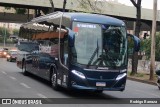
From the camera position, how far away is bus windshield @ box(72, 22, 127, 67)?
610 inches

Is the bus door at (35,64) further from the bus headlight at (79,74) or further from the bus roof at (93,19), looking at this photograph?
the bus headlight at (79,74)

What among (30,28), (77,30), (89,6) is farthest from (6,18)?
(77,30)

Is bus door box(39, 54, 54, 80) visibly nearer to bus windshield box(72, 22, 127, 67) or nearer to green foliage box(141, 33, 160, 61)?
bus windshield box(72, 22, 127, 67)

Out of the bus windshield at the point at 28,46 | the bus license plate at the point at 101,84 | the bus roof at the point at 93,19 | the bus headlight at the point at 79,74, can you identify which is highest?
the bus roof at the point at 93,19

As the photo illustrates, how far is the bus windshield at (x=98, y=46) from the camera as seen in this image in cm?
1548

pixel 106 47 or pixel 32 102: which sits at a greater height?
pixel 106 47

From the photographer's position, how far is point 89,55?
50.8 feet

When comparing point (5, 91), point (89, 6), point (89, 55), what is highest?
point (89, 6)

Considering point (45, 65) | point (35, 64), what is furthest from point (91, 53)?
point (35, 64)

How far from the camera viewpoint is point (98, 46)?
51.3 feet

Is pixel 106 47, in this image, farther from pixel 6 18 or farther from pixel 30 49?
pixel 6 18

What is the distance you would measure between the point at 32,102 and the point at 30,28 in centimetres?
1167

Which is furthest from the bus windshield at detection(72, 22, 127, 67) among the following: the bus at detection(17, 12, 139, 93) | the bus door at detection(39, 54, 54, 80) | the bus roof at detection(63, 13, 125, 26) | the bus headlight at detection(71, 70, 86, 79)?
the bus door at detection(39, 54, 54, 80)

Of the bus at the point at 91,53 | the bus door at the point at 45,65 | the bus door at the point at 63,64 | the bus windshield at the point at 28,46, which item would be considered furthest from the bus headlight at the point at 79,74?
the bus windshield at the point at 28,46
